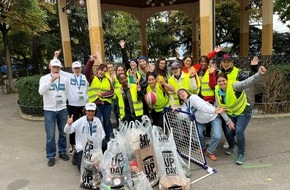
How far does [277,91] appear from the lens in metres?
6.75

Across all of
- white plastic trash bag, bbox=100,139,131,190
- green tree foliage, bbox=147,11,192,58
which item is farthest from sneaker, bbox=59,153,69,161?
green tree foliage, bbox=147,11,192,58

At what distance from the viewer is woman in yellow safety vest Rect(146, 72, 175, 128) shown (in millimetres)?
4786

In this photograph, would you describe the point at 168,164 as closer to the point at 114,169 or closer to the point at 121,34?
the point at 114,169

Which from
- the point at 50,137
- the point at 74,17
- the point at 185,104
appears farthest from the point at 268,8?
the point at 74,17

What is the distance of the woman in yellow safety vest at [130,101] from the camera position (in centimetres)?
491

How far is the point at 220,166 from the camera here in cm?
440

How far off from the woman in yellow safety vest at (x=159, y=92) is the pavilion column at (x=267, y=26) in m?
7.19

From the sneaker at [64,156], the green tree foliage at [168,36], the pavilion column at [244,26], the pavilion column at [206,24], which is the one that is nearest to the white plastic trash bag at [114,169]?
the sneaker at [64,156]

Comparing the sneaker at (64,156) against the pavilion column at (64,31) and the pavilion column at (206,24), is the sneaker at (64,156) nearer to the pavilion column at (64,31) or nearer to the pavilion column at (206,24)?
the pavilion column at (206,24)

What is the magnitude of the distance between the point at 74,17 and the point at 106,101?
15023mm

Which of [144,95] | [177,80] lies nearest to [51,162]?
[144,95]

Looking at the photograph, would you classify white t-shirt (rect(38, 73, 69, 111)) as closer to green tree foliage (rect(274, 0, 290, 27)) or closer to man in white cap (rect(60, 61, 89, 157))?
man in white cap (rect(60, 61, 89, 157))

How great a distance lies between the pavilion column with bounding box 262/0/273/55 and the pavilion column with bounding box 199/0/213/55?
3.73m

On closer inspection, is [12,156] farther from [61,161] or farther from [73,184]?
[73,184]
